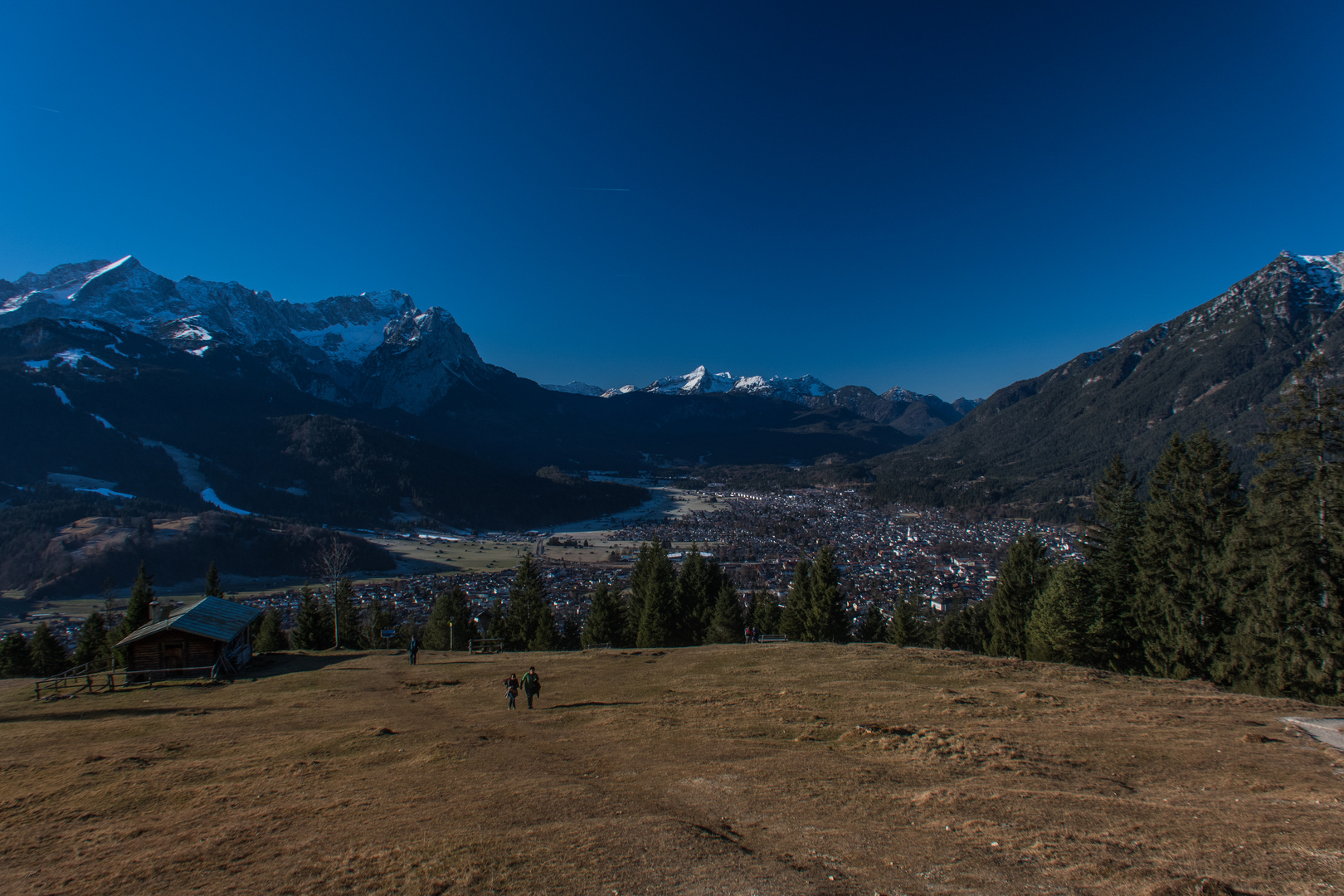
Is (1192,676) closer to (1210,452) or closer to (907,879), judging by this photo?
(1210,452)

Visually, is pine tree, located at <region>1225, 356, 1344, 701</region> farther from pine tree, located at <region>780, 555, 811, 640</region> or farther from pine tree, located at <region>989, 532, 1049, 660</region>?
pine tree, located at <region>780, 555, 811, 640</region>

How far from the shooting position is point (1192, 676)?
33.0 meters

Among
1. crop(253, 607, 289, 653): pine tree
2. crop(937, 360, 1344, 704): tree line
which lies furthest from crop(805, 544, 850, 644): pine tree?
crop(253, 607, 289, 653): pine tree

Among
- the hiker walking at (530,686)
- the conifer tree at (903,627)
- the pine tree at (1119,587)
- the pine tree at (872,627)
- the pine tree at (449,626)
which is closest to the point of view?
the hiker walking at (530,686)

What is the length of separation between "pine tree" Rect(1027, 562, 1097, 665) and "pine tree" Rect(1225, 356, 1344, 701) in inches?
410

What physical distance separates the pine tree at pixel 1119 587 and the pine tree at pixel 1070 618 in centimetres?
41

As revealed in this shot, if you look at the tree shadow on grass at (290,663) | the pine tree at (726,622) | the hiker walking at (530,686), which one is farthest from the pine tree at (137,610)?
the pine tree at (726,622)

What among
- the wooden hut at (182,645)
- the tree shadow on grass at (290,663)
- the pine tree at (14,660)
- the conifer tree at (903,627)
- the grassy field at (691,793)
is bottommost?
the pine tree at (14,660)

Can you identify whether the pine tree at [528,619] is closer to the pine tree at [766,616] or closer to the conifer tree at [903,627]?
the pine tree at [766,616]

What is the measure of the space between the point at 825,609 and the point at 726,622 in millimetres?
9508

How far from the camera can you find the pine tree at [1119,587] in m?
39.2

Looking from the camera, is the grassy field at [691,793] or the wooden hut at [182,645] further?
the wooden hut at [182,645]

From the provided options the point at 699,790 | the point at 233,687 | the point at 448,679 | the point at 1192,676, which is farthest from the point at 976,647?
the point at 233,687

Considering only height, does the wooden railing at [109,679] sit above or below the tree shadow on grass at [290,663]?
above
